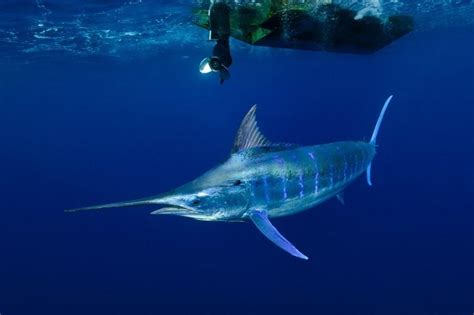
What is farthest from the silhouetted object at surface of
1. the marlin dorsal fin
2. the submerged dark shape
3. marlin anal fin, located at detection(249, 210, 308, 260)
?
marlin anal fin, located at detection(249, 210, 308, 260)

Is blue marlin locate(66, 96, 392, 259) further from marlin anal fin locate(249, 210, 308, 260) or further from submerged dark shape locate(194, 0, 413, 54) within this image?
submerged dark shape locate(194, 0, 413, 54)

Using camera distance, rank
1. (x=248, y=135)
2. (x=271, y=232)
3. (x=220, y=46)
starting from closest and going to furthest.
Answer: (x=271, y=232), (x=248, y=135), (x=220, y=46)

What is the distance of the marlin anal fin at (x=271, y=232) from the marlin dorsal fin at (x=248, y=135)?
730 millimetres

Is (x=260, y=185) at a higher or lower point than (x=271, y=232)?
higher

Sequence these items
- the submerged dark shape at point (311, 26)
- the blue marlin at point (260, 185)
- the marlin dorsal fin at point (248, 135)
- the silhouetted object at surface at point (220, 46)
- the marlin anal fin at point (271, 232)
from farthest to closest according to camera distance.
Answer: the submerged dark shape at point (311, 26), the silhouetted object at surface at point (220, 46), the marlin dorsal fin at point (248, 135), the blue marlin at point (260, 185), the marlin anal fin at point (271, 232)

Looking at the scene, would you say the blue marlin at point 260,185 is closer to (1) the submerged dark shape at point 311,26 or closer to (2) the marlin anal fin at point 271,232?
(2) the marlin anal fin at point 271,232

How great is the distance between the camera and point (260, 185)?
152 inches

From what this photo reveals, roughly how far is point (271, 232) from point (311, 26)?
5.20 meters

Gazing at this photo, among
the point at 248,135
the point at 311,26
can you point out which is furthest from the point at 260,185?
the point at 311,26

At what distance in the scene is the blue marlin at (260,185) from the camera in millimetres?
3311

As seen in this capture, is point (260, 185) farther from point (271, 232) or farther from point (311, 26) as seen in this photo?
point (311, 26)

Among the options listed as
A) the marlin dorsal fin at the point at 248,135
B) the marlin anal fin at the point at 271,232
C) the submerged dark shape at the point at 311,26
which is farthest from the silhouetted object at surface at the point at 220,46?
the marlin anal fin at the point at 271,232

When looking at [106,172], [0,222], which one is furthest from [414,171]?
[106,172]

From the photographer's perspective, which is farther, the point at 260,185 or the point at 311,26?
the point at 311,26
